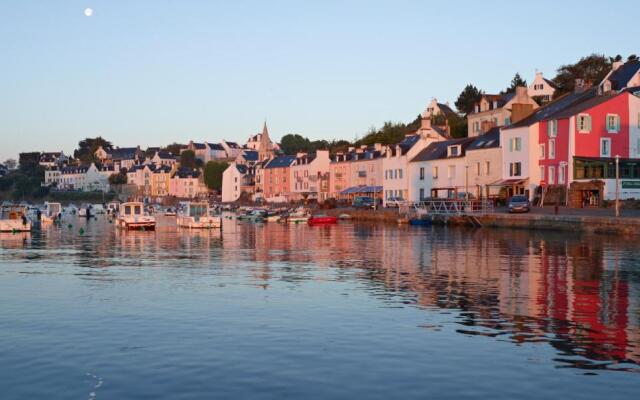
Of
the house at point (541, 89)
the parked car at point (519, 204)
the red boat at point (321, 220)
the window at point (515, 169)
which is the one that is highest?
the house at point (541, 89)

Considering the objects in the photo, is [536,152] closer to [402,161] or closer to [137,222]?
[402,161]

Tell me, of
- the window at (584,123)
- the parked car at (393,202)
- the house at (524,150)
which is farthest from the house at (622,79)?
the parked car at (393,202)

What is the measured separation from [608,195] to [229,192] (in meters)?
132

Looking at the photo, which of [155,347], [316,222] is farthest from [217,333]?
[316,222]

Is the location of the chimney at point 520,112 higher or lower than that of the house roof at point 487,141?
higher

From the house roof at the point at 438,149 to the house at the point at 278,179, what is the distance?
5964 centimetres

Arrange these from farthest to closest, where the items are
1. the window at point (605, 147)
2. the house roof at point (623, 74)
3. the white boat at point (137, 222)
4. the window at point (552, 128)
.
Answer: the house roof at point (623, 74), the white boat at point (137, 222), the window at point (552, 128), the window at point (605, 147)

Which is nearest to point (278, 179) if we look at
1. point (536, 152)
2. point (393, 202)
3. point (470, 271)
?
point (393, 202)

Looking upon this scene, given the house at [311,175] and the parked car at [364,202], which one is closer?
the parked car at [364,202]

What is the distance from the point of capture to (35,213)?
4906 inches

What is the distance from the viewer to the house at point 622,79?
79688mm

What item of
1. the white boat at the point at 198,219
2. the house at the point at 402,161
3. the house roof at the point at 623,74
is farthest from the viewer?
the house at the point at 402,161

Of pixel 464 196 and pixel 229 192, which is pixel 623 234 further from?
pixel 229 192

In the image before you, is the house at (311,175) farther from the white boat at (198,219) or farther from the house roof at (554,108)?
the house roof at (554,108)
